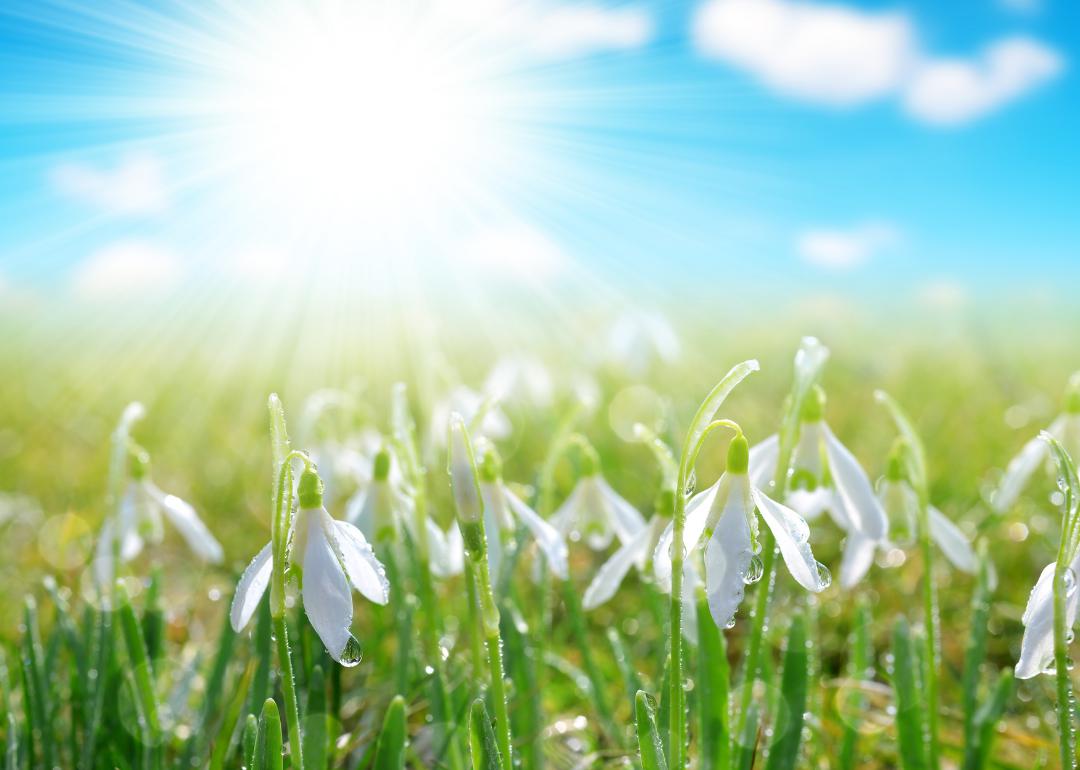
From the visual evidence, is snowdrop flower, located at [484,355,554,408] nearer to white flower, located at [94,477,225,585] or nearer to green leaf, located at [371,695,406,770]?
white flower, located at [94,477,225,585]

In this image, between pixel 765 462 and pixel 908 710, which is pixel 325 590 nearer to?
Result: pixel 765 462

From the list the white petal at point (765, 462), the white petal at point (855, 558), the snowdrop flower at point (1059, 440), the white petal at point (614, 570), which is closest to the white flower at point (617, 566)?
the white petal at point (614, 570)

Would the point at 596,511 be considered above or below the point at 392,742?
above

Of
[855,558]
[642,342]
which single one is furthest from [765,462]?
[642,342]

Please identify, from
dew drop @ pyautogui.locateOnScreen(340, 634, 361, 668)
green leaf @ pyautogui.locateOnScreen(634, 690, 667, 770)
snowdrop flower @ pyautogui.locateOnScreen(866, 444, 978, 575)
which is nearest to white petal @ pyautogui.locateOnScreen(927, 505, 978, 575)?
snowdrop flower @ pyautogui.locateOnScreen(866, 444, 978, 575)

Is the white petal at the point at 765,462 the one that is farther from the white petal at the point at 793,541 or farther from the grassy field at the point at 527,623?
the white petal at the point at 793,541
